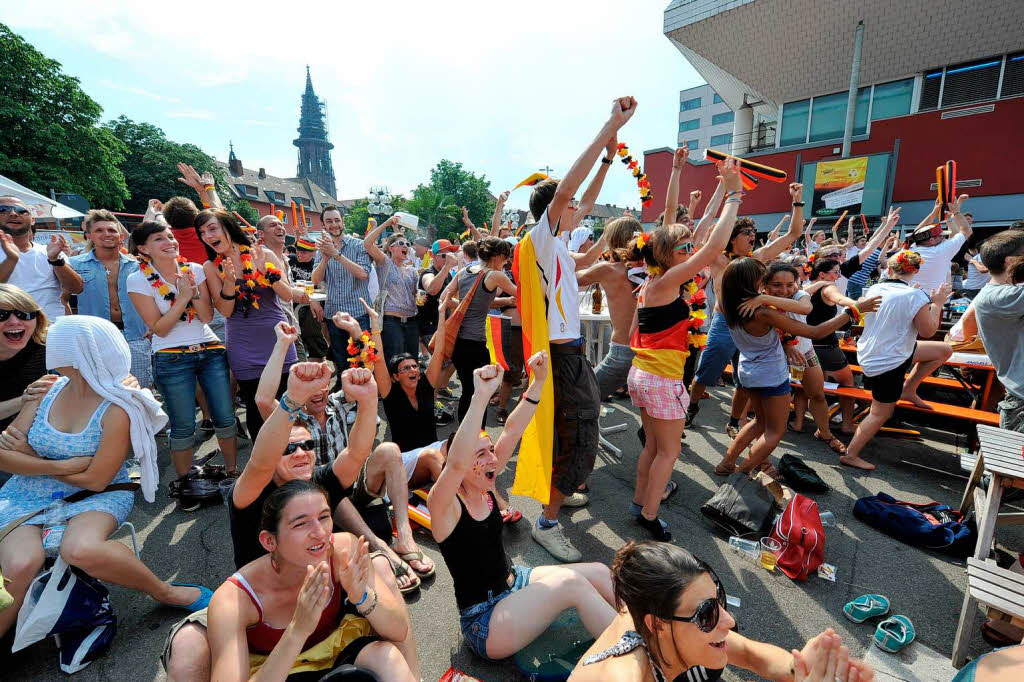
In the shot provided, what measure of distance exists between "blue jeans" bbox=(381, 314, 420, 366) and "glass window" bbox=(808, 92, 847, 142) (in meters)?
20.5

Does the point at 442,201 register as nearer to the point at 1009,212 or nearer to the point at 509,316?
the point at 1009,212

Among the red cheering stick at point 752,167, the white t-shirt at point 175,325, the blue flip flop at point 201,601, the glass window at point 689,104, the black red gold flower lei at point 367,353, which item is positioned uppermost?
the glass window at point 689,104

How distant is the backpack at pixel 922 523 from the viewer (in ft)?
9.94

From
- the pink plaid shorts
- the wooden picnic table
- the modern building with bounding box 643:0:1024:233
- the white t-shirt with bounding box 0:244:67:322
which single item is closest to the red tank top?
the pink plaid shorts

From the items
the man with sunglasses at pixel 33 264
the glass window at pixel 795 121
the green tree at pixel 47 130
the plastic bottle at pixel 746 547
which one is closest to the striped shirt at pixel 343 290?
the man with sunglasses at pixel 33 264

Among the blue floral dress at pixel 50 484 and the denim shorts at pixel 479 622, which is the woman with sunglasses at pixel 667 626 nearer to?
the denim shorts at pixel 479 622

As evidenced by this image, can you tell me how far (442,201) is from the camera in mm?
47312

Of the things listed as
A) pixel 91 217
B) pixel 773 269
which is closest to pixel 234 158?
pixel 91 217

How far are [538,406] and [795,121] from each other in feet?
75.6

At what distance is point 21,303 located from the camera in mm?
2678

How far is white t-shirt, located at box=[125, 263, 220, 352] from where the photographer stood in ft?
11.1

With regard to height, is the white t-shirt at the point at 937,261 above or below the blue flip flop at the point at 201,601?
above

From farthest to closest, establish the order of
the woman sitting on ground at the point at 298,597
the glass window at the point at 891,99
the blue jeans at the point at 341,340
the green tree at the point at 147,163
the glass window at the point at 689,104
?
the glass window at the point at 689,104, the green tree at the point at 147,163, the glass window at the point at 891,99, the blue jeans at the point at 341,340, the woman sitting on ground at the point at 298,597

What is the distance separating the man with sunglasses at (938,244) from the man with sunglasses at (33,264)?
9.61 meters
